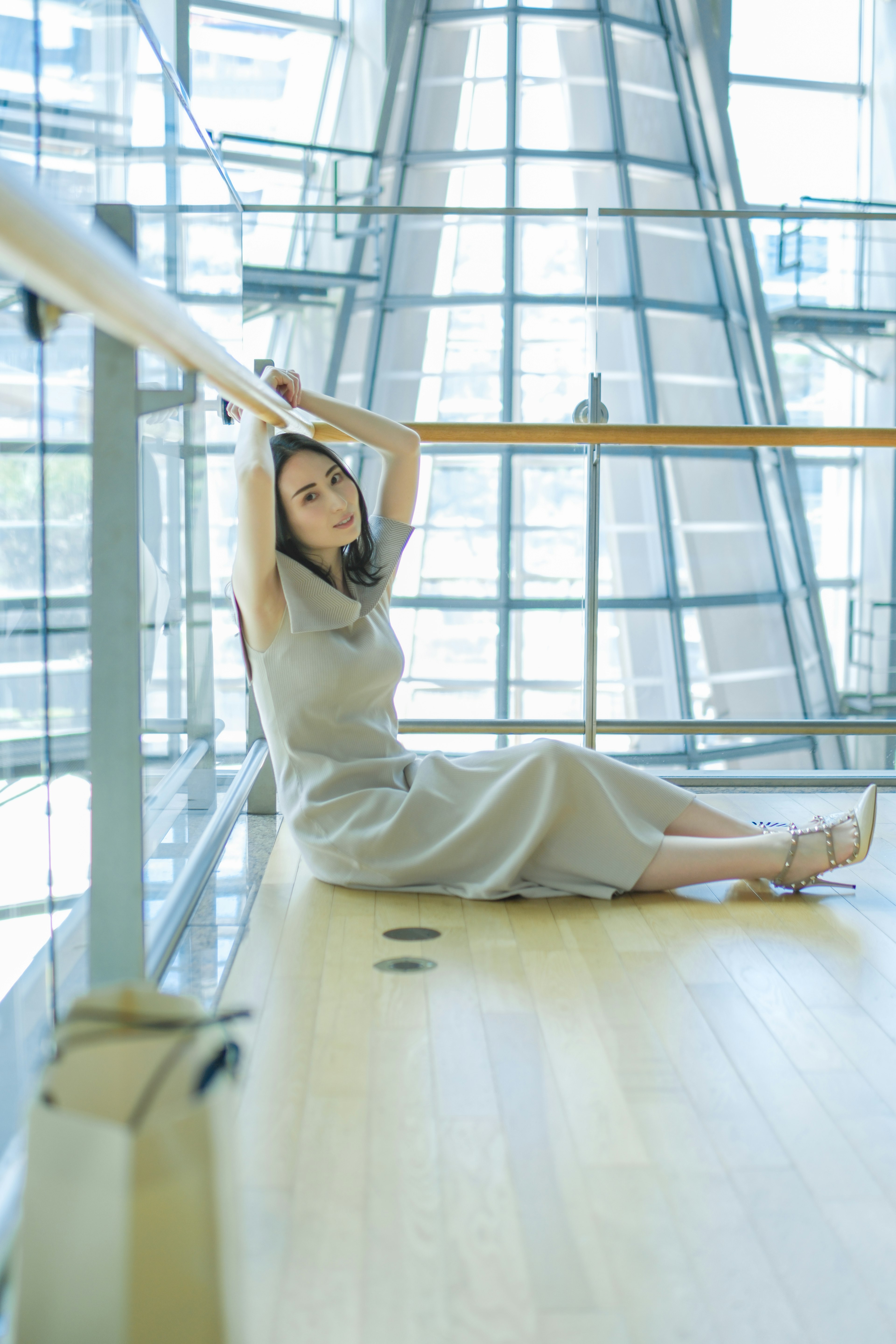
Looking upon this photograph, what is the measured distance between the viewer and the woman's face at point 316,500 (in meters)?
1.95

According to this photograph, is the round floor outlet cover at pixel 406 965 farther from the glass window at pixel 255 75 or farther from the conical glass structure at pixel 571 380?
the glass window at pixel 255 75

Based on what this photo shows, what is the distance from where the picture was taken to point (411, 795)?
1.90 m

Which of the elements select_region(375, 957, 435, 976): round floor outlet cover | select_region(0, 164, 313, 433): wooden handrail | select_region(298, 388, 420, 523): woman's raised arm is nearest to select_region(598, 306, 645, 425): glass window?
select_region(298, 388, 420, 523): woman's raised arm

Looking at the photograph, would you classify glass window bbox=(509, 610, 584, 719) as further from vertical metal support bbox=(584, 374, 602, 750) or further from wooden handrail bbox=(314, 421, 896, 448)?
wooden handrail bbox=(314, 421, 896, 448)

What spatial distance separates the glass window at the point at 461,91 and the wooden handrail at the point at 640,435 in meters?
5.01

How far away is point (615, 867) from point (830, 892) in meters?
0.36

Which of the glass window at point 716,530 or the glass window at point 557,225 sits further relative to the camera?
the glass window at point 716,530

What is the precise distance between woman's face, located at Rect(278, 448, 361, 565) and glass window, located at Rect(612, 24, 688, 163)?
5.69m

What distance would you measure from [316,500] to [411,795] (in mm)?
494

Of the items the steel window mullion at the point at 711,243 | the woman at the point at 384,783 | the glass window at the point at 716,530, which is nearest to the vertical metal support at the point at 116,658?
the woman at the point at 384,783

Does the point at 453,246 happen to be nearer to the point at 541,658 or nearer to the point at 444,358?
the point at 444,358

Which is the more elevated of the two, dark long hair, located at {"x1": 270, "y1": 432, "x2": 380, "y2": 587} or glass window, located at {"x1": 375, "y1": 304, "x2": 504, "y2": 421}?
glass window, located at {"x1": 375, "y1": 304, "x2": 504, "y2": 421}

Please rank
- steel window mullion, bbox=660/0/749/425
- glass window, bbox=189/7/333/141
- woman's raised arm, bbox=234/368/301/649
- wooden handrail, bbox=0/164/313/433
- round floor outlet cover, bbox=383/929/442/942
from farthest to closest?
steel window mullion, bbox=660/0/749/425 → glass window, bbox=189/7/333/141 → woman's raised arm, bbox=234/368/301/649 → round floor outlet cover, bbox=383/929/442/942 → wooden handrail, bbox=0/164/313/433

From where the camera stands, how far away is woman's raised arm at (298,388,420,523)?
7.13 ft
